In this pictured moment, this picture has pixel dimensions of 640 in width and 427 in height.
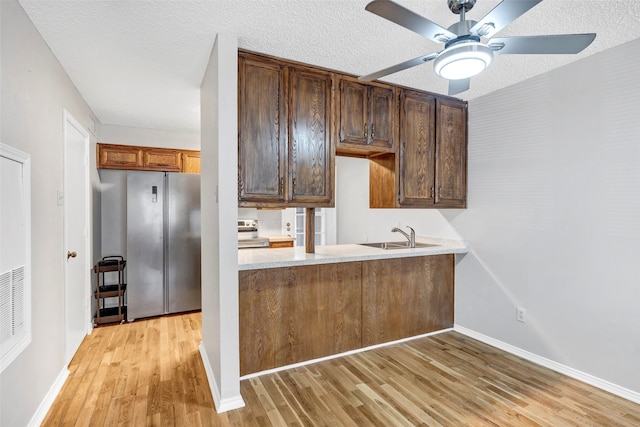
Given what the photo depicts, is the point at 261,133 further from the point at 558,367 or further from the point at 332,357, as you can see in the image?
the point at 558,367

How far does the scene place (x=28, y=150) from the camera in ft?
6.27

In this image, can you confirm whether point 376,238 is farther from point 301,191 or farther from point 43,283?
point 43,283

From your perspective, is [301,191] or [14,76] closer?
[14,76]

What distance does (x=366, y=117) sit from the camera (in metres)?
2.88

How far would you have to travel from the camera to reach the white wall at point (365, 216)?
3.75 m

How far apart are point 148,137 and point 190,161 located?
24.0 inches

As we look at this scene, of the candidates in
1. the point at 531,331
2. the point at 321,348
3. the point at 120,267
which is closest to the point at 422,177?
the point at 531,331

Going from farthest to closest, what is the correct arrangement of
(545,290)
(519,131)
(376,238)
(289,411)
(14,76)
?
(376,238), (519,131), (545,290), (289,411), (14,76)

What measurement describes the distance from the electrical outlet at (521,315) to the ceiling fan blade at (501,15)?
7.94ft

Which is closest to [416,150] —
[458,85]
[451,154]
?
[451,154]

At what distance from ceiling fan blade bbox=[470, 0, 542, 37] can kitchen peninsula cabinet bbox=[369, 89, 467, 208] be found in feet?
5.15

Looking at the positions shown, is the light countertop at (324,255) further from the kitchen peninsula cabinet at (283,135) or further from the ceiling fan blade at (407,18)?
the ceiling fan blade at (407,18)

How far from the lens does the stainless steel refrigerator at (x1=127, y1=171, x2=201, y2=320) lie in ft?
12.7

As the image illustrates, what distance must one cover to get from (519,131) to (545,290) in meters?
1.41
